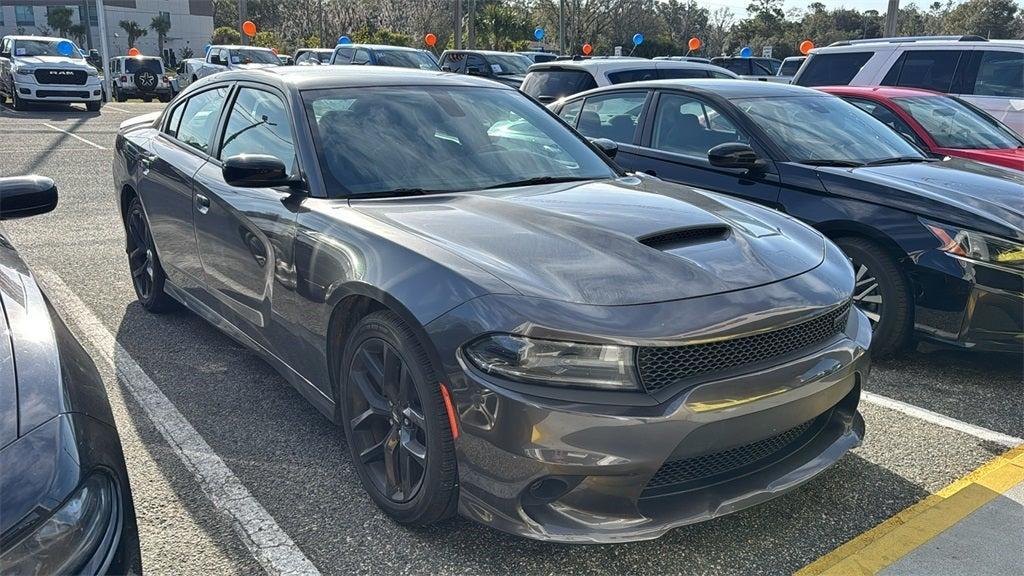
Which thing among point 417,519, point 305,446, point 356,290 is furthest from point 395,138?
point 417,519

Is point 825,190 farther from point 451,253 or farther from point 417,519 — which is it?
point 417,519

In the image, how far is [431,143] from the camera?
349cm

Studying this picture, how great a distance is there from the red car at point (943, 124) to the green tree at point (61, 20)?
78.2m

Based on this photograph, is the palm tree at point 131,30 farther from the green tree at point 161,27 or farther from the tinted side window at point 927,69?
the tinted side window at point 927,69

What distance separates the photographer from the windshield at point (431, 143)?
330 cm

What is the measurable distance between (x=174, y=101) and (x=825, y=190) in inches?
154

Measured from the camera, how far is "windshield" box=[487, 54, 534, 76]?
1831 cm

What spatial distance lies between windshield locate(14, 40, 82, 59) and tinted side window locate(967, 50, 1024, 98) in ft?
68.8

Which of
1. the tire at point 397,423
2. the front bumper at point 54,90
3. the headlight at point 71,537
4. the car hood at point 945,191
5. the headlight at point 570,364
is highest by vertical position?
the car hood at point 945,191

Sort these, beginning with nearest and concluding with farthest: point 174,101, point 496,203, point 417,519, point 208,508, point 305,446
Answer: point 417,519 → point 208,508 → point 496,203 → point 305,446 → point 174,101

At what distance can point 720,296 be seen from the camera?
8.07 feet

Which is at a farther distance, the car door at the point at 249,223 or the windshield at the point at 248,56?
the windshield at the point at 248,56

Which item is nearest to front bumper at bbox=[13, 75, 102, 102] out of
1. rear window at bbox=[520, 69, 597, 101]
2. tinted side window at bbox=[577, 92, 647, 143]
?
rear window at bbox=[520, 69, 597, 101]

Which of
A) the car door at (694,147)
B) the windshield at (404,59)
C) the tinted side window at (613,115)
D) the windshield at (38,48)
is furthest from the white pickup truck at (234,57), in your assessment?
the car door at (694,147)
